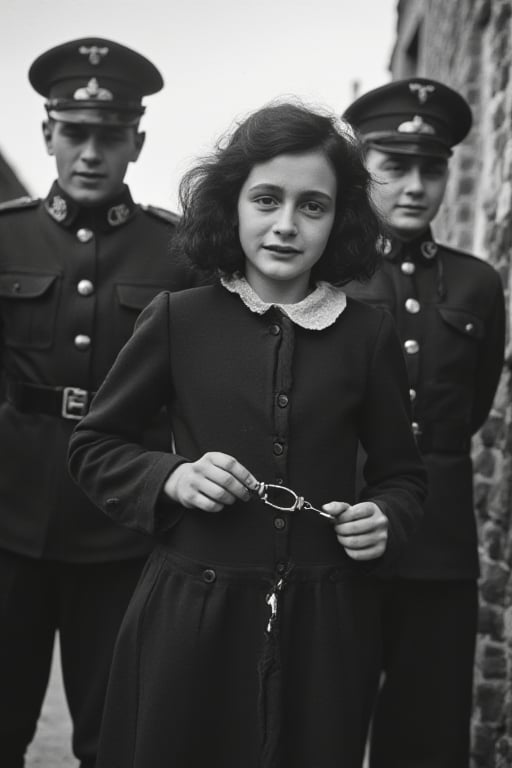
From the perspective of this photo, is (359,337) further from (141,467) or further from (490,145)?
(490,145)

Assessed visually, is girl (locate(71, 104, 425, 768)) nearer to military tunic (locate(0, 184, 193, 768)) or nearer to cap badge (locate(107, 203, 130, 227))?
military tunic (locate(0, 184, 193, 768))

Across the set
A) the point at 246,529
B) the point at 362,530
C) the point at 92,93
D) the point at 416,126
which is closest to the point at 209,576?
the point at 246,529

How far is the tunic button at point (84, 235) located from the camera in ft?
9.70

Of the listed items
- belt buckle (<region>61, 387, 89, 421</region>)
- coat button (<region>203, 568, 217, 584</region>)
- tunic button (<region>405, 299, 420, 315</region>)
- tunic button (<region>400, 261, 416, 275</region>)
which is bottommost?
coat button (<region>203, 568, 217, 584</region>)

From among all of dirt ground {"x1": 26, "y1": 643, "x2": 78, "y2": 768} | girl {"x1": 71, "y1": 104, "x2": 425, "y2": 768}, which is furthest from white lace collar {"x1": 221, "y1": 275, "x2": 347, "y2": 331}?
dirt ground {"x1": 26, "y1": 643, "x2": 78, "y2": 768}

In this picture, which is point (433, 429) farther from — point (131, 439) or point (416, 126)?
point (131, 439)

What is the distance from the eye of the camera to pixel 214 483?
1.91 m

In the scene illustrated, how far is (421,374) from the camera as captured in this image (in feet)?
9.75

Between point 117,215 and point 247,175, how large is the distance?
95 centimetres

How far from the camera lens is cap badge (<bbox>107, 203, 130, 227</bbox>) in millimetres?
2988

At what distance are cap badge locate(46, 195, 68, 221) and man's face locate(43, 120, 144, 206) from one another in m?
0.04

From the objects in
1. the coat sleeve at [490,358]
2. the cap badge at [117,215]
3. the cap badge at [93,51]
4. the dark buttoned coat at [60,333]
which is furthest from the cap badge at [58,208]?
the coat sleeve at [490,358]

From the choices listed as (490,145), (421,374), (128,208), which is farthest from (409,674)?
(490,145)

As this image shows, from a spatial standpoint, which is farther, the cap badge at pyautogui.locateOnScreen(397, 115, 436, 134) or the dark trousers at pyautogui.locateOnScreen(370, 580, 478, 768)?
the cap badge at pyautogui.locateOnScreen(397, 115, 436, 134)
